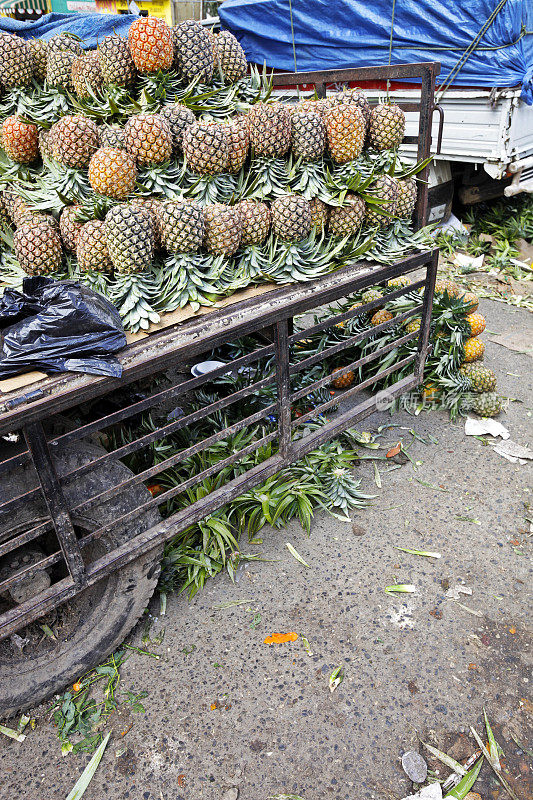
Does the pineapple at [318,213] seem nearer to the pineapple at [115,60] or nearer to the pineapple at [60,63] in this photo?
the pineapple at [115,60]

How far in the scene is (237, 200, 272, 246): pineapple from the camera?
3.03 meters

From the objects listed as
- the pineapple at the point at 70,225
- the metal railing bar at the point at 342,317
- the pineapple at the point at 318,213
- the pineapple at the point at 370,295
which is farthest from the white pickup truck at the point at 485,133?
the pineapple at the point at 70,225

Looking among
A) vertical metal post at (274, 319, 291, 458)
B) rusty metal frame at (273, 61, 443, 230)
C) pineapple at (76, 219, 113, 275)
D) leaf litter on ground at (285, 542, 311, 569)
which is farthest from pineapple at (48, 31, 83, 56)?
leaf litter on ground at (285, 542, 311, 569)

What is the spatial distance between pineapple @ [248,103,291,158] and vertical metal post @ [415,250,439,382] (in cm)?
127

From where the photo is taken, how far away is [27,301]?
228 centimetres

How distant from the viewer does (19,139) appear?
329 centimetres

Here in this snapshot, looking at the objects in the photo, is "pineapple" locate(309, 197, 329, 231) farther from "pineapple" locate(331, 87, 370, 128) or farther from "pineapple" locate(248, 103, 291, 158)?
"pineapple" locate(331, 87, 370, 128)

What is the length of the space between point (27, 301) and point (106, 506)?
0.99 m

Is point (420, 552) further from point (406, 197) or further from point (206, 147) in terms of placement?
point (206, 147)

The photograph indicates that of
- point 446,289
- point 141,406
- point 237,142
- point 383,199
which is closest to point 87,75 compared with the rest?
point 237,142

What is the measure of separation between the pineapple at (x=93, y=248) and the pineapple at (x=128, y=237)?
0.06 metres

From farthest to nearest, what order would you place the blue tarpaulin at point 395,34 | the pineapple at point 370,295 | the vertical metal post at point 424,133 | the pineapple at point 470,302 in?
the blue tarpaulin at point 395,34
the pineapple at point 370,295
the pineapple at point 470,302
the vertical metal post at point 424,133

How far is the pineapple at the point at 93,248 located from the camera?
9.07 feet

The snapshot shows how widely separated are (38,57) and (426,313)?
319 cm
